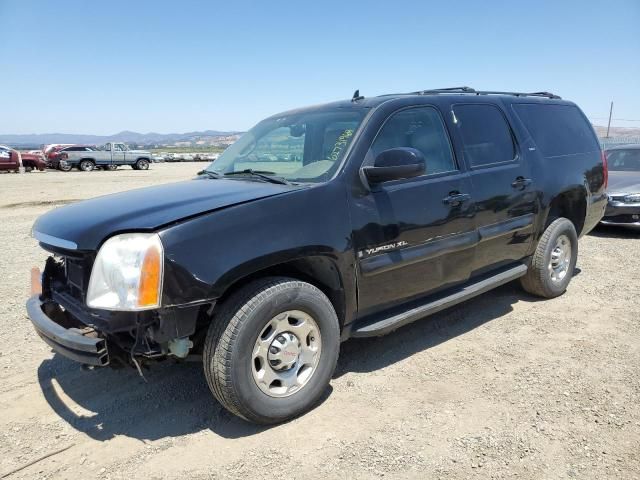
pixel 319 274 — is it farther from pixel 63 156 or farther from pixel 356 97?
pixel 63 156

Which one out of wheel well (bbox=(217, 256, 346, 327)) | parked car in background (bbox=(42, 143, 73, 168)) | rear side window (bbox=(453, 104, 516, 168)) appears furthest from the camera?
parked car in background (bbox=(42, 143, 73, 168))

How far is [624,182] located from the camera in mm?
8547

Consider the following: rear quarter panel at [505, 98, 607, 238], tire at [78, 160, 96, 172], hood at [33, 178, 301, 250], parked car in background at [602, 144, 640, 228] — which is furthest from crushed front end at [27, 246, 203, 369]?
tire at [78, 160, 96, 172]

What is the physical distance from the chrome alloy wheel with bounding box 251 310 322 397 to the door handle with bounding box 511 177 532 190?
2397 millimetres

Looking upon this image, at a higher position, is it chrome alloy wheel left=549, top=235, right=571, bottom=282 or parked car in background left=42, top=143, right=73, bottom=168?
parked car in background left=42, top=143, right=73, bottom=168

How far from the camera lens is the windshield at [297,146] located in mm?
3305

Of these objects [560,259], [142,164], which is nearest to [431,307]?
[560,259]

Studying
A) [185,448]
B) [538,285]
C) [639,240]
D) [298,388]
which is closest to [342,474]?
[298,388]

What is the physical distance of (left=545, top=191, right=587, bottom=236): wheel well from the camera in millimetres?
4961

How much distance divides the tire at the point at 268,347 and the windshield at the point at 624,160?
9007 mm

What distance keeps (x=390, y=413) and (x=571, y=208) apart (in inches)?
139

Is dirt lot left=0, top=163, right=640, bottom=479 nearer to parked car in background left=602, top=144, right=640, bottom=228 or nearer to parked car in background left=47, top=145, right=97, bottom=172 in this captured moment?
parked car in background left=602, top=144, right=640, bottom=228

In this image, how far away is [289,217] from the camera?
9.22ft

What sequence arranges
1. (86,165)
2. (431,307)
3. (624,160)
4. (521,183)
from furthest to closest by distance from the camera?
(86,165)
(624,160)
(521,183)
(431,307)
